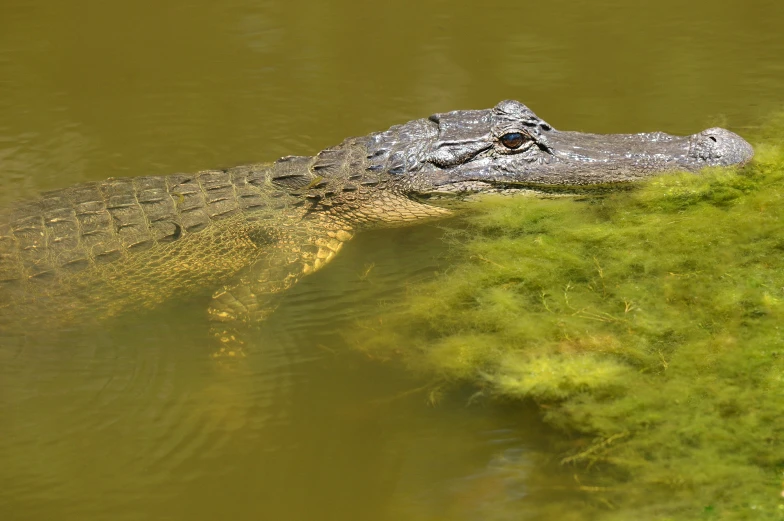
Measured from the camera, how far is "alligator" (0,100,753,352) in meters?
4.09

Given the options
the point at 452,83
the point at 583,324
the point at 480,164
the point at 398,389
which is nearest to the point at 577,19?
the point at 452,83

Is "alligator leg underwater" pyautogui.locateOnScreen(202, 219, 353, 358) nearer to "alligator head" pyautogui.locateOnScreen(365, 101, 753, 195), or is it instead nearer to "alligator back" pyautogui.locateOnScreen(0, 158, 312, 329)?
"alligator back" pyautogui.locateOnScreen(0, 158, 312, 329)

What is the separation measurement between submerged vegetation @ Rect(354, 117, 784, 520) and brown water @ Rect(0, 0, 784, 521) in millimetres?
207

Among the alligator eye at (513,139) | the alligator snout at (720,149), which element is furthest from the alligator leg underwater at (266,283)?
the alligator snout at (720,149)

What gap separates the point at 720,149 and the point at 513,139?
4.15 ft

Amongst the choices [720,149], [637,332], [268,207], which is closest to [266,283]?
[268,207]

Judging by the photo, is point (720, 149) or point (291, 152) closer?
point (720, 149)

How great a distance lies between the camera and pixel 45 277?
13.3ft

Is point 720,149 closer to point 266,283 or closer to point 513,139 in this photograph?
point 513,139

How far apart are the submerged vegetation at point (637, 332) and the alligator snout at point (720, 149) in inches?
4.0

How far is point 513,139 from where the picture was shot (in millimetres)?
4512

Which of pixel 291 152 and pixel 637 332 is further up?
pixel 291 152

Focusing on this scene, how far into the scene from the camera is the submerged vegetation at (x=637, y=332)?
2.63m

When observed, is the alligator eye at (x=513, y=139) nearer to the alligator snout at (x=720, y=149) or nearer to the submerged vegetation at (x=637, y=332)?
the submerged vegetation at (x=637, y=332)
